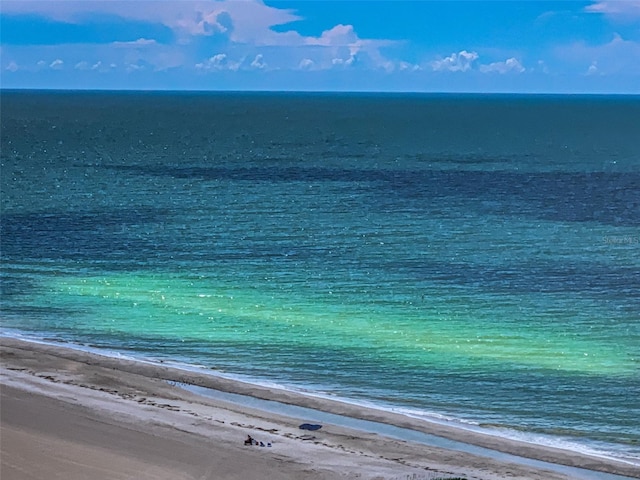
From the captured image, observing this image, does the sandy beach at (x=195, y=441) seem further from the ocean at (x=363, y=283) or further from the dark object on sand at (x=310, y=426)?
the ocean at (x=363, y=283)

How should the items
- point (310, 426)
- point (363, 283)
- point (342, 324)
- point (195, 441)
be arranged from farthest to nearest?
point (363, 283) → point (342, 324) → point (310, 426) → point (195, 441)

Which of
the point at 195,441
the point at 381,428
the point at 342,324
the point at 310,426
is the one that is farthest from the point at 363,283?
the point at 195,441

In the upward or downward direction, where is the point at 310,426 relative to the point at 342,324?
downward

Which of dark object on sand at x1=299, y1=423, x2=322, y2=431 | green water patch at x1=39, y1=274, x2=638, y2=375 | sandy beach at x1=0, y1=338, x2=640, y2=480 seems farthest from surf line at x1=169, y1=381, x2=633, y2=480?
green water patch at x1=39, y1=274, x2=638, y2=375

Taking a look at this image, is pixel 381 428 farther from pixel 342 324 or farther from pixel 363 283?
pixel 363 283

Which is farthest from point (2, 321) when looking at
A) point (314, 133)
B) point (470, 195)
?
point (314, 133)
